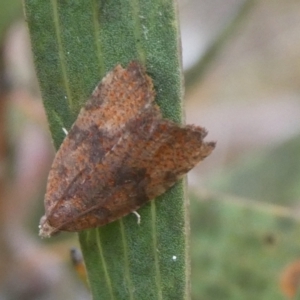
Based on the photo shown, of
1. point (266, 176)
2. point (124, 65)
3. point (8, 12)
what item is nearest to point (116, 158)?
point (124, 65)

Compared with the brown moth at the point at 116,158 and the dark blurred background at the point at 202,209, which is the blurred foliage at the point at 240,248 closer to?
the dark blurred background at the point at 202,209

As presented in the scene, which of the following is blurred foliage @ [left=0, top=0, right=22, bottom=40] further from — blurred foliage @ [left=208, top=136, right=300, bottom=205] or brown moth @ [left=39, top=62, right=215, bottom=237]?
blurred foliage @ [left=208, top=136, right=300, bottom=205]

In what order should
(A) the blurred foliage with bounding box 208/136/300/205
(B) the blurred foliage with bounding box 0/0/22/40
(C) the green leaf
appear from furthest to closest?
(A) the blurred foliage with bounding box 208/136/300/205, (B) the blurred foliage with bounding box 0/0/22/40, (C) the green leaf

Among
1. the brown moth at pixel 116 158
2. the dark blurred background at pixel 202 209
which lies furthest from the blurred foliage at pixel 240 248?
the brown moth at pixel 116 158

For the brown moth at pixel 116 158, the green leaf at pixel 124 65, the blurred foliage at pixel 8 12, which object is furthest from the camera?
the blurred foliage at pixel 8 12

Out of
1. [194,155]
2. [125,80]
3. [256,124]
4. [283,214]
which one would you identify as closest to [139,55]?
[125,80]

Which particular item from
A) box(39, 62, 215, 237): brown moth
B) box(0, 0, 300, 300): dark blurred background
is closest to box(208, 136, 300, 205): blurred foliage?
box(0, 0, 300, 300): dark blurred background
